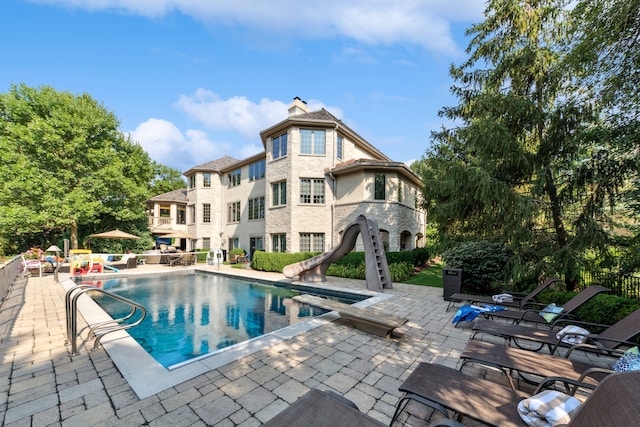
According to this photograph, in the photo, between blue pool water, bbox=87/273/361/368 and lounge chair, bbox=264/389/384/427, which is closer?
lounge chair, bbox=264/389/384/427

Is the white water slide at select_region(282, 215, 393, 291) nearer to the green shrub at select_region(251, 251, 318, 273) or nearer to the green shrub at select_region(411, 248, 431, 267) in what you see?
the green shrub at select_region(251, 251, 318, 273)

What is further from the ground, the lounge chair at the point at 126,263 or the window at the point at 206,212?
the window at the point at 206,212

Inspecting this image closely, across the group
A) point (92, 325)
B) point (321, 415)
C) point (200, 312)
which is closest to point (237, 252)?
point (200, 312)

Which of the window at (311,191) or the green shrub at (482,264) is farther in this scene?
the window at (311,191)

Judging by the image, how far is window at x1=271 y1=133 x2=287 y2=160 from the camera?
760 inches

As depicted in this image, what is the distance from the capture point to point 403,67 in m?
10.6

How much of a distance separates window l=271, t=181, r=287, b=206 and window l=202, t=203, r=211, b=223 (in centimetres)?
1051

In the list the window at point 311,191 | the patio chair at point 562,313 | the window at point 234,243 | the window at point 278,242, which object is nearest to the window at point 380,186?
the window at point 311,191

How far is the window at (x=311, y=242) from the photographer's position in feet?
61.2

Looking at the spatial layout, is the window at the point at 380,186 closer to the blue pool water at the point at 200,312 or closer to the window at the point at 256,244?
the blue pool water at the point at 200,312

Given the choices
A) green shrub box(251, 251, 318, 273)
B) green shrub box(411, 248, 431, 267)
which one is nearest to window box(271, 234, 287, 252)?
green shrub box(251, 251, 318, 273)

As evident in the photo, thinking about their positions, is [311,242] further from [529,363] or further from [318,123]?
[529,363]

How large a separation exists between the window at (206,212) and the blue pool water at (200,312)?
491 inches

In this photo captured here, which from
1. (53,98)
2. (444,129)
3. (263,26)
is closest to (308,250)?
(444,129)
